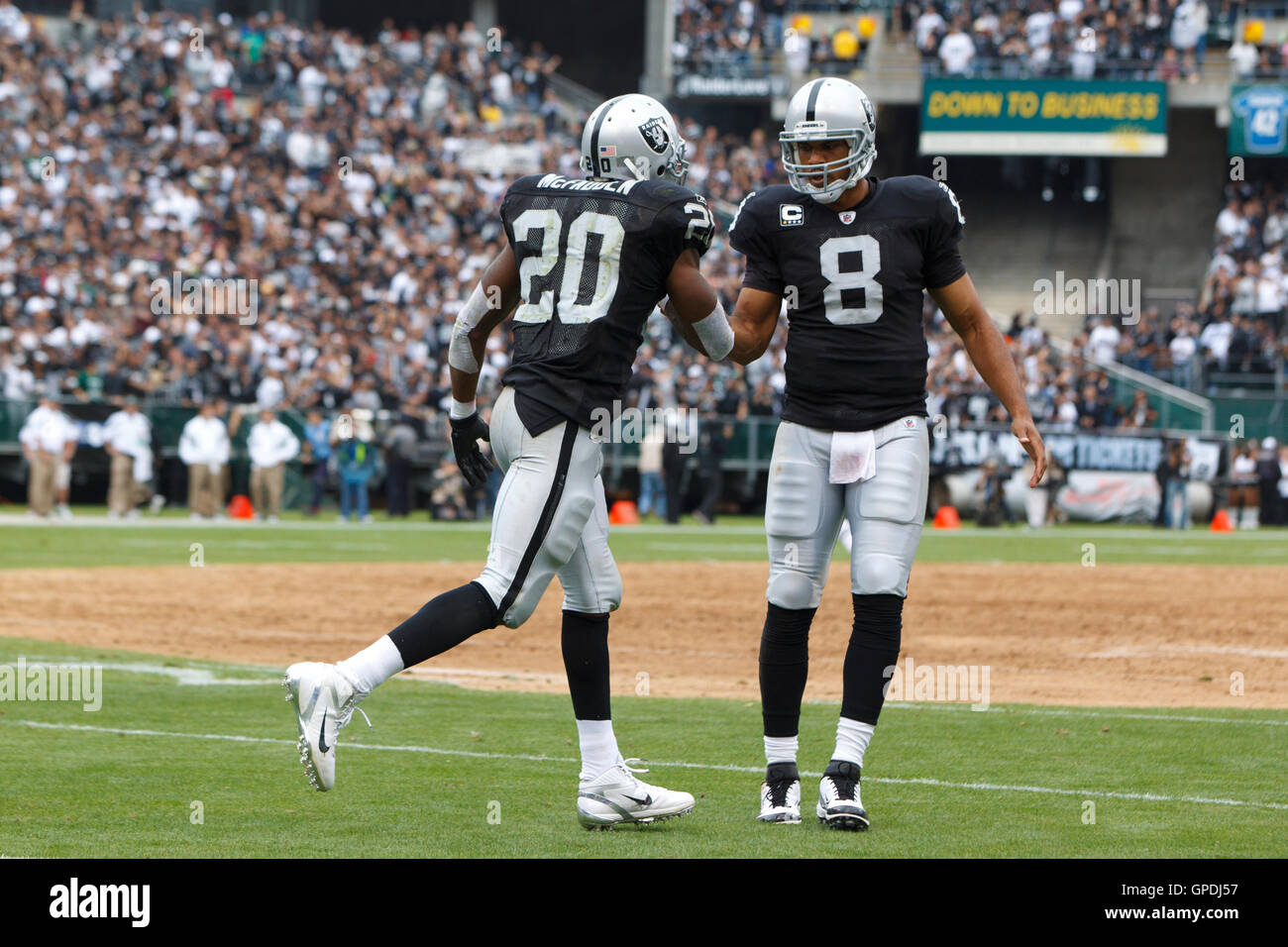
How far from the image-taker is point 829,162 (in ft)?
19.4

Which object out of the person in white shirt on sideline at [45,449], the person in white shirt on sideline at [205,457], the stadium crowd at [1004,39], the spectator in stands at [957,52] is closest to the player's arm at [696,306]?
the person in white shirt on sideline at [45,449]

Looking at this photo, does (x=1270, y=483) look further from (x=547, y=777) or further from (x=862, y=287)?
(x=862, y=287)

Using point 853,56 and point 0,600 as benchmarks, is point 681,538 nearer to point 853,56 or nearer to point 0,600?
point 0,600

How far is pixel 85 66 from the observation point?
34.5 meters

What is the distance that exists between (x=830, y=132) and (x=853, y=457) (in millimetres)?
1071

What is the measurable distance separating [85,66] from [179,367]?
954 centimetres

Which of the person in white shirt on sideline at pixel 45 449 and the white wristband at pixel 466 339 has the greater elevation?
the white wristband at pixel 466 339

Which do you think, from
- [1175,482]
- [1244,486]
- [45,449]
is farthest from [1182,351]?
[45,449]

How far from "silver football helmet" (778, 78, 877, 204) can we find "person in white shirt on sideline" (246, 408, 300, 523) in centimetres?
2028

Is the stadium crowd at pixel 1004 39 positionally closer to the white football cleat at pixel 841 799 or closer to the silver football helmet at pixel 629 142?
the silver football helmet at pixel 629 142

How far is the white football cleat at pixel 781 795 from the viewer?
579 cm

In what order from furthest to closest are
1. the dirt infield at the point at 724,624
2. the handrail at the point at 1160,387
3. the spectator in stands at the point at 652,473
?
1. the handrail at the point at 1160,387
2. the spectator in stands at the point at 652,473
3. the dirt infield at the point at 724,624

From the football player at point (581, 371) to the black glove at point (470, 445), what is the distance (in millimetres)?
Result: 354

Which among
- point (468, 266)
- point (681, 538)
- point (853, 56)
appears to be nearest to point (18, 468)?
point (468, 266)
